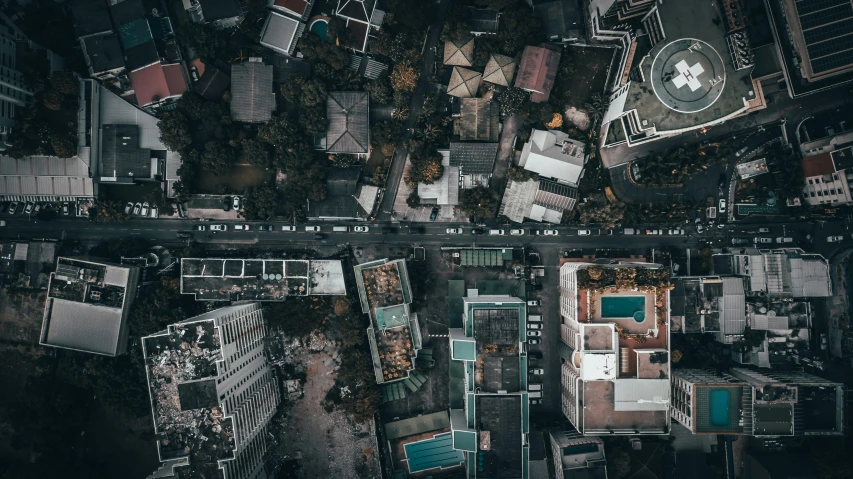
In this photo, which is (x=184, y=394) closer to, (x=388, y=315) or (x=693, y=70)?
(x=388, y=315)

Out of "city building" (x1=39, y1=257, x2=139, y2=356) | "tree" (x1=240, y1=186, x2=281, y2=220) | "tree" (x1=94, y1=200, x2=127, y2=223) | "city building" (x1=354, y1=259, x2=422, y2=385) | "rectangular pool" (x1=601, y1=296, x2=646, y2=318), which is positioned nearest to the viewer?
"rectangular pool" (x1=601, y1=296, x2=646, y2=318)

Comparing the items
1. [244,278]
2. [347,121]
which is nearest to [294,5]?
[347,121]

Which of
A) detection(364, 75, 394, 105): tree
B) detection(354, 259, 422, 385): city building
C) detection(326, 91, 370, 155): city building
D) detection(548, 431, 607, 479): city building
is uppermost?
detection(364, 75, 394, 105): tree

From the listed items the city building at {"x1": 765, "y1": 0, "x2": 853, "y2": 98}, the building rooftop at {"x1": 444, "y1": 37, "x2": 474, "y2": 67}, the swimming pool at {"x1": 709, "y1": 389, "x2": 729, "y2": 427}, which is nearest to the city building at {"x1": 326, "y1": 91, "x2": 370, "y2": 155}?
the building rooftop at {"x1": 444, "y1": 37, "x2": 474, "y2": 67}

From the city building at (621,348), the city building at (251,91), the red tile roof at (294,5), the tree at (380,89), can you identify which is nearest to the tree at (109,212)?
the city building at (251,91)

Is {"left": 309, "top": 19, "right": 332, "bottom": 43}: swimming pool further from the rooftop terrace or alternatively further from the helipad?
the helipad

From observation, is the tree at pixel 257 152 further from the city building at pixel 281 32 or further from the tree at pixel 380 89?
the tree at pixel 380 89

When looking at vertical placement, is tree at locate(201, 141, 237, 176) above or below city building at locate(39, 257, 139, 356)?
above
